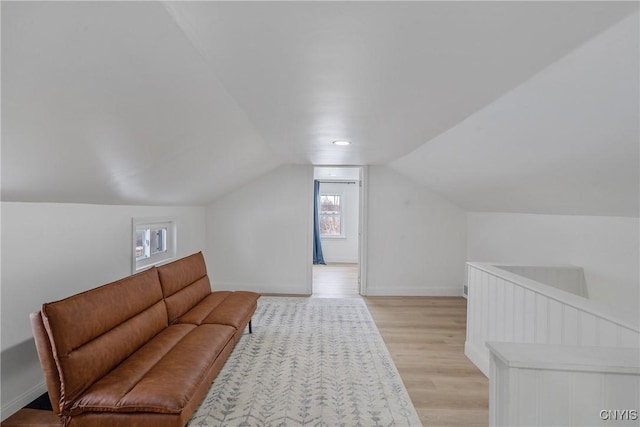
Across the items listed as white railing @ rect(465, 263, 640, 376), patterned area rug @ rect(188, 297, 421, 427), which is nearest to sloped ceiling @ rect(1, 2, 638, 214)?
white railing @ rect(465, 263, 640, 376)

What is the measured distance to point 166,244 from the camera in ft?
13.7

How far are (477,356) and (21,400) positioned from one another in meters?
3.29

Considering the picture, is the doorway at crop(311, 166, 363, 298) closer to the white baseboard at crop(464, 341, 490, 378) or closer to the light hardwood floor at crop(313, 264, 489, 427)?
the light hardwood floor at crop(313, 264, 489, 427)

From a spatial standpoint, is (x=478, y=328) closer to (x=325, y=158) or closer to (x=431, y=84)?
(x=431, y=84)

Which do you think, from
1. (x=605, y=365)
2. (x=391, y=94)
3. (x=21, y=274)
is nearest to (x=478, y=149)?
(x=391, y=94)

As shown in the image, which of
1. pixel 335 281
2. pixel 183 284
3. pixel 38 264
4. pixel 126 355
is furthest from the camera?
pixel 335 281

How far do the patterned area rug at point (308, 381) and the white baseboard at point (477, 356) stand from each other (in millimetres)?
716

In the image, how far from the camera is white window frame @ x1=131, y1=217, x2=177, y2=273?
10.8 feet

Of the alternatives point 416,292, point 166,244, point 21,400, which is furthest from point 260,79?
point 416,292

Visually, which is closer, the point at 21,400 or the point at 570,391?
the point at 570,391

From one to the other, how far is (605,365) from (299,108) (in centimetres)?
193

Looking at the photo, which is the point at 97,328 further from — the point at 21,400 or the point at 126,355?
the point at 21,400

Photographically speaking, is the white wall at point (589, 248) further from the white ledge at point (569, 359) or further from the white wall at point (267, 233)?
the white wall at point (267, 233)

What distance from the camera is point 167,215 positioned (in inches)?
156
